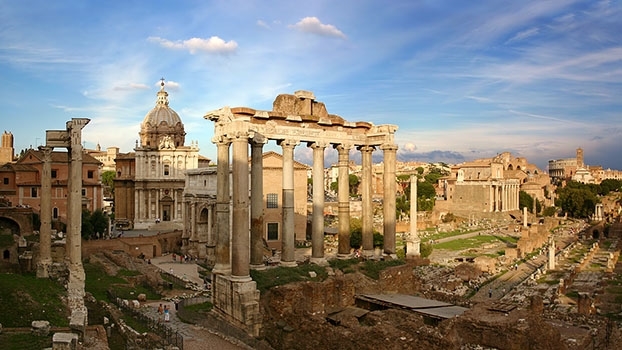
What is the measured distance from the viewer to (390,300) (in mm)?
16547

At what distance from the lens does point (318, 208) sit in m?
19.9

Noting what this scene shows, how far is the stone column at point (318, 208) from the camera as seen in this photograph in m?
19.6

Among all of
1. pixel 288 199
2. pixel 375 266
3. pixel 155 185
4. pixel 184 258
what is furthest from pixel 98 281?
pixel 155 185

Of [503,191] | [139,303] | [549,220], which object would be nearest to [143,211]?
[139,303]

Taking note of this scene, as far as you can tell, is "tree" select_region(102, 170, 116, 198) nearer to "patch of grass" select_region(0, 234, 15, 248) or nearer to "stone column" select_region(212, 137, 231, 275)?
"patch of grass" select_region(0, 234, 15, 248)

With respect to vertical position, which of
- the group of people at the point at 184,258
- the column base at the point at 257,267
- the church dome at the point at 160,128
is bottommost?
the group of people at the point at 184,258

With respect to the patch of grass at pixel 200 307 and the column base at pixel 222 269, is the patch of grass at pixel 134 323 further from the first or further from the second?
the column base at pixel 222 269

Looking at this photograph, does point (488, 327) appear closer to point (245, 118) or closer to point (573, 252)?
point (245, 118)

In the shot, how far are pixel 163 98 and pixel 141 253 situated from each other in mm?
23331

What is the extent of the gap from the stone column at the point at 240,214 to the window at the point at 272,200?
30047mm


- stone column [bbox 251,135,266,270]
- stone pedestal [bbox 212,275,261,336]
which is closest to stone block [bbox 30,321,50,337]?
stone pedestal [bbox 212,275,261,336]

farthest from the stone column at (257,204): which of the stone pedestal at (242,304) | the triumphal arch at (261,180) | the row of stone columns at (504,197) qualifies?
the row of stone columns at (504,197)

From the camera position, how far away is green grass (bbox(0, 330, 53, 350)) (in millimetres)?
11656

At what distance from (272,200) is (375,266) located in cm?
2750
